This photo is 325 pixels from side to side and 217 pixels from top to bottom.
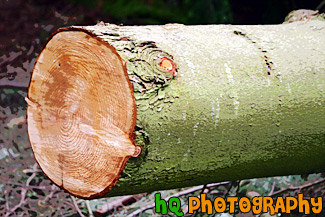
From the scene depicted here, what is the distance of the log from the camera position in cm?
108

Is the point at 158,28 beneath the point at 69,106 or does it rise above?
above

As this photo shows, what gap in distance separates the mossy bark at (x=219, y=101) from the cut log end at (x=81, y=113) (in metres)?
0.03

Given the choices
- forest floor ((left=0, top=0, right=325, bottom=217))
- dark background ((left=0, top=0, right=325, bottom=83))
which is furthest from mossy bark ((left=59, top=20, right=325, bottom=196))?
dark background ((left=0, top=0, right=325, bottom=83))

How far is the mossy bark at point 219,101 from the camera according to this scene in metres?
1.10

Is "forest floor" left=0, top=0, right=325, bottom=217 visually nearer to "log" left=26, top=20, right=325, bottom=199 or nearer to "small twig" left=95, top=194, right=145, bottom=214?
"small twig" left=95, top=194, right=145, bottom=214

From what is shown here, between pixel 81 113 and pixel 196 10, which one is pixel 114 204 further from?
pixel 196 10

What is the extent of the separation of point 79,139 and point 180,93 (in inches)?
12.0

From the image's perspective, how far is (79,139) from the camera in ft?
3.87

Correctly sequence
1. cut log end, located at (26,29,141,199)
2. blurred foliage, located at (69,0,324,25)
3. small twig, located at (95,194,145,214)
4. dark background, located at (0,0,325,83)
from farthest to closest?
dark background, located at (0,0,325,83) < blurred foliage, located at (69,0,324,25) < small twig, located at (95,194,145,214) < cut log end, located at (26,29,141,199)

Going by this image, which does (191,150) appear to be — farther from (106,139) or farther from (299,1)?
(299,1)

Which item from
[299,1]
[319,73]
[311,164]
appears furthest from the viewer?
[299,1]

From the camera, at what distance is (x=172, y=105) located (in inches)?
43.4

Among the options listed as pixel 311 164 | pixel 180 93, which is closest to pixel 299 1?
pixel 311 164

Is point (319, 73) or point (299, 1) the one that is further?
point (299, 1)
